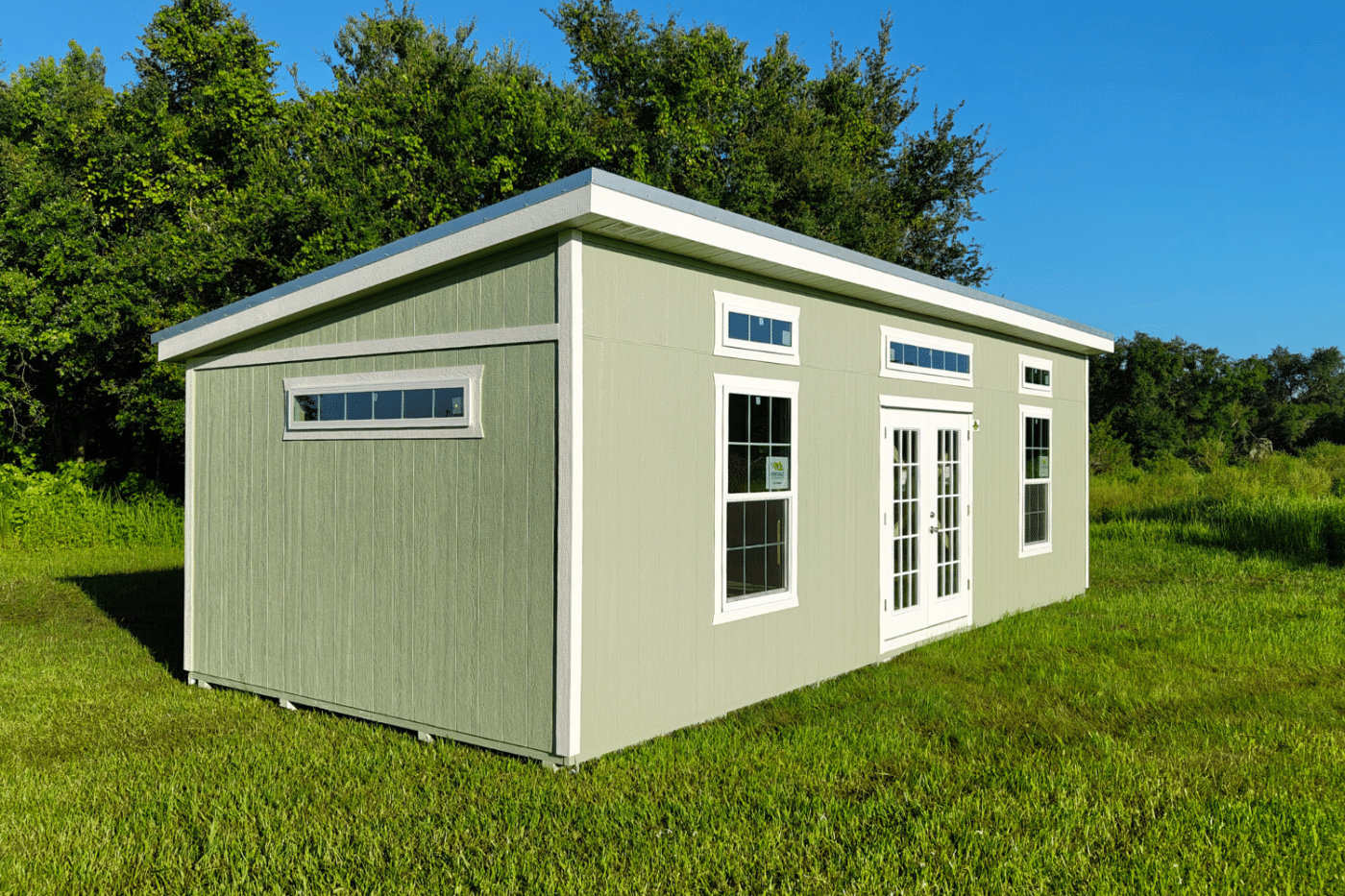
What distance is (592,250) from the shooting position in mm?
4609

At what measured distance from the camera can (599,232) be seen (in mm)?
4641

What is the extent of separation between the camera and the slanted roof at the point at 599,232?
4473 millimetres

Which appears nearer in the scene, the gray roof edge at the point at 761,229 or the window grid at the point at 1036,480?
the gray roof edge at the point at 761,229

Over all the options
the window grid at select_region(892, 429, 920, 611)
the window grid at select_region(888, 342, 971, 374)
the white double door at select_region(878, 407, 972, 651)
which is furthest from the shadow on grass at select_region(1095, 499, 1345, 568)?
the window grid at select_region(892, 429, 920, 611)

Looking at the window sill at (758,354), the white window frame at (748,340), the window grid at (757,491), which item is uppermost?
the white window frame at (748,340)

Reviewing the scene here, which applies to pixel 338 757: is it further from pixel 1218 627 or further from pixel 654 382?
pixel 1218 627

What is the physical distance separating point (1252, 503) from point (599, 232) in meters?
13.4

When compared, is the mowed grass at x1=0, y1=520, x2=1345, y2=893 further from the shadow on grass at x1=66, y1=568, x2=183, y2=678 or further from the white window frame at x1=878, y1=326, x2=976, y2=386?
the white window frame at x1=878, y1=326, x2=976, y2=386

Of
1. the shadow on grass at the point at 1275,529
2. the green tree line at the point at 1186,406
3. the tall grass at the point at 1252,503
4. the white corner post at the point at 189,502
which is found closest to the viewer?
the white corner post at the point at 189,502

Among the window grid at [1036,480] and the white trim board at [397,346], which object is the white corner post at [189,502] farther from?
the window grid at [1036,480]

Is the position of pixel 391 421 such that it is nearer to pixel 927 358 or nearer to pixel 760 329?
pixel 760 329

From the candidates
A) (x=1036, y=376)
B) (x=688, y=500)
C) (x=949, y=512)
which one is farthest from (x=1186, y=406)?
(x=688, y=500)

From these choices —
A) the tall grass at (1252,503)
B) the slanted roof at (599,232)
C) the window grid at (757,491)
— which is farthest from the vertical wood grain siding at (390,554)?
the tall grass at (1252,503)

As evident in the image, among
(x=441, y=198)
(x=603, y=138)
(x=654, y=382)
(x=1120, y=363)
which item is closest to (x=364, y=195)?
(x=441, y=198)
